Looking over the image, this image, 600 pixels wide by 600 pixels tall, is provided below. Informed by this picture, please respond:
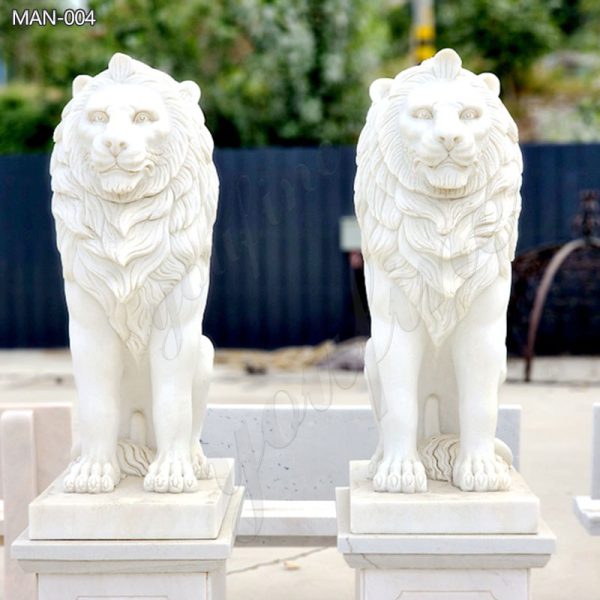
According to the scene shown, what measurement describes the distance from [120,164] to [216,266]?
630 cm

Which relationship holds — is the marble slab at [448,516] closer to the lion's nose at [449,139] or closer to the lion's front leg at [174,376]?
the lion's front leg at [174,376]

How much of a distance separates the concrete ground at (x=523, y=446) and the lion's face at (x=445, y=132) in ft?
5.80

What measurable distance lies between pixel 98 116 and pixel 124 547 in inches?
43.6

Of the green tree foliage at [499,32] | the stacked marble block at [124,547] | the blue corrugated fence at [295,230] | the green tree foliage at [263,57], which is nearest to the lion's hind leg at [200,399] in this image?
the stacked marble block at [124,547]

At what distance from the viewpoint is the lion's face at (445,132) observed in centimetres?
249

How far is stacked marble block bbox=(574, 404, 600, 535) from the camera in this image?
3.03 meters

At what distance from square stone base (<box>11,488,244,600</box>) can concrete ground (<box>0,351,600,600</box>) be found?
1.05m

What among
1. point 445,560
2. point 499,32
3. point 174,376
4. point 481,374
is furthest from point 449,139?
point 499,32

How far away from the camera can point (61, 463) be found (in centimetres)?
318

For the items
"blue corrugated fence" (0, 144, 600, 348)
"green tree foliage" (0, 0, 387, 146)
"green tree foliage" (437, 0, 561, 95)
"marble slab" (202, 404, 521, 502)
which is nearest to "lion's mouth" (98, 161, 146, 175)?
"marble slab" (202, 404, 521, 502)

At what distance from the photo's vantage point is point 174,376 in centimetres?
266

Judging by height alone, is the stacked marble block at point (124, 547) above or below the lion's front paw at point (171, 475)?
below

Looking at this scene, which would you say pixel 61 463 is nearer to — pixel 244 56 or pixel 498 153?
pixel 498 153

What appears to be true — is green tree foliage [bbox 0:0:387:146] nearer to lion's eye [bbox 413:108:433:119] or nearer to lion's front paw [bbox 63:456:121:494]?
lion's eye [bbox 413:108:433:119]
